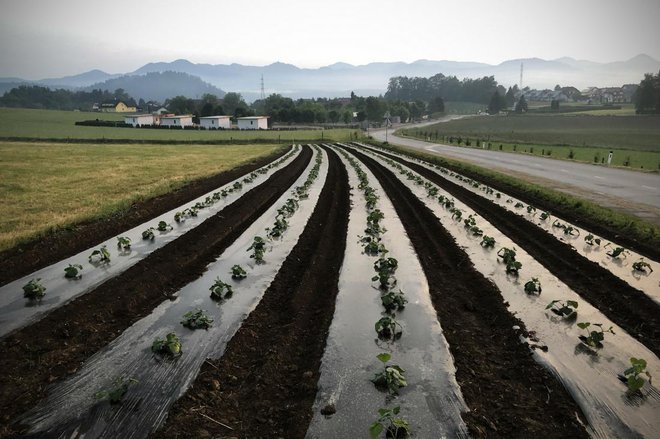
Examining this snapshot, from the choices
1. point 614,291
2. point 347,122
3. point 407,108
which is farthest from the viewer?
point 407,108

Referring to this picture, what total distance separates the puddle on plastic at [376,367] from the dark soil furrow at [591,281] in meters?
3.86

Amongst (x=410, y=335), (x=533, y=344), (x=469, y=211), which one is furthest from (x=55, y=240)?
(x=469, y=211)

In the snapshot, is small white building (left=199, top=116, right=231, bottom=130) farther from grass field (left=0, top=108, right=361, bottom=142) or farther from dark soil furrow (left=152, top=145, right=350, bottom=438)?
dark soil furrow (left=152, top=145, right=350, bottom=438)

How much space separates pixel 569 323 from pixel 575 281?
8.23ft

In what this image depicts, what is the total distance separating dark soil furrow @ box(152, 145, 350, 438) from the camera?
17.5 ft

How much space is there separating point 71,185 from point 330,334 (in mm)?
24537

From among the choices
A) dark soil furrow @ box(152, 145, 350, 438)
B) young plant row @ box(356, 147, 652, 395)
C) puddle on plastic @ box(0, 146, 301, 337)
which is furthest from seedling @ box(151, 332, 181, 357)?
young plant row @ box(356, 147, 652, 395)

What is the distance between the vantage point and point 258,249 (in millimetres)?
12344

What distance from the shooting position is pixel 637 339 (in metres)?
7.42

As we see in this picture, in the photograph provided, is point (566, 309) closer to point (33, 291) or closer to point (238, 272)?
point (238, 272)

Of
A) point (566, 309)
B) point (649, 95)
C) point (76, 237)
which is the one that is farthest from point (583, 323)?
point (649, 95)

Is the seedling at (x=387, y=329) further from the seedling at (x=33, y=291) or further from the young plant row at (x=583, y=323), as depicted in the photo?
the seedling at (x=33, y=291)

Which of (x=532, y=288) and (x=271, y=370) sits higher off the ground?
(x=532, y=288)

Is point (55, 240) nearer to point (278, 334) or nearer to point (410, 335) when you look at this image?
point (278, 334)
